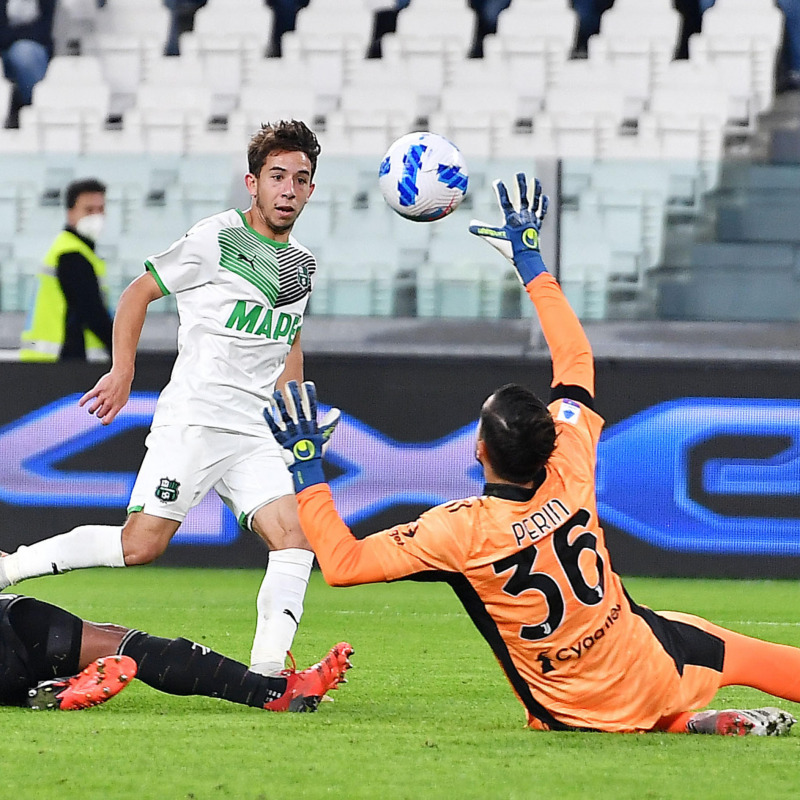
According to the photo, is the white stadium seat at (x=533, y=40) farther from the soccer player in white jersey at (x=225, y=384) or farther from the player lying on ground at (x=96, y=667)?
the player lying on ground at (x=96, y=667)

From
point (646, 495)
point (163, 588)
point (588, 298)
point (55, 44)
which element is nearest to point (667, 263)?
point (588, 298)

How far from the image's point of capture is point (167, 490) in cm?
463

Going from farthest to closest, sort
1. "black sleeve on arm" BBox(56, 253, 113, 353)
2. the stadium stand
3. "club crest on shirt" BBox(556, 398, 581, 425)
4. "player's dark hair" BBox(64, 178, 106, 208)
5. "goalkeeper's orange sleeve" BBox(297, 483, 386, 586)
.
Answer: the stadium stand → "player's dark hair" BBox(64, 178, 106, 208) → "black sleeve on arm" BBox(56, 253, 113, 353) → "club crest on shirt" BBox(556, 398, 581, 425) → "goalkeeper's orange sleeve" BBox(297, 483, 386, 586)

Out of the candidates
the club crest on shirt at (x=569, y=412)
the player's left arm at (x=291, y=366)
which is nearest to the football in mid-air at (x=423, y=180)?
the player's left arm at (x=291, y=366)

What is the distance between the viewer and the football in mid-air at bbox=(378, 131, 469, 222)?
16.2ft

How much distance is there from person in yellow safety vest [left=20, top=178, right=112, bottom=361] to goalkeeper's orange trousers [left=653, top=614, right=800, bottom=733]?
5493 millimetres

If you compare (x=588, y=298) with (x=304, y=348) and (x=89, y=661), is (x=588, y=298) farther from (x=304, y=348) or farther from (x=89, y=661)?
(x=89, y=661)

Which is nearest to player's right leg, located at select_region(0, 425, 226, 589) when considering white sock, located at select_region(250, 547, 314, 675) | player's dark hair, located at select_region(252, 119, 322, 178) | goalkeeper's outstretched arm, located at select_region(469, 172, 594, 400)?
white sock, located at select_region(250, 547, 314, 675)

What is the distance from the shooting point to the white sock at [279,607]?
4.50m

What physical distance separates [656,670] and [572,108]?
9.18 m

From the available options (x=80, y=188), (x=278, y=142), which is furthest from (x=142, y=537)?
(x=80, y=188)

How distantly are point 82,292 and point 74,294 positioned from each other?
49 mm

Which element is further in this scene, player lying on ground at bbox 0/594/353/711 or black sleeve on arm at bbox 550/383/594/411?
player lying on ground at bbox 0/594/353/711

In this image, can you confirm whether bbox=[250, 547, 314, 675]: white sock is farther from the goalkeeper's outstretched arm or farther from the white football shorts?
the goalkeeper's outstretched arm
